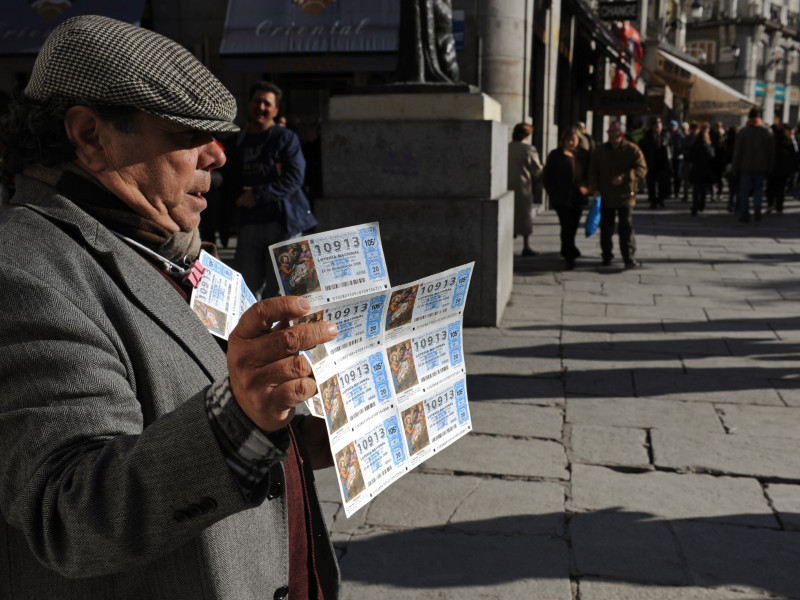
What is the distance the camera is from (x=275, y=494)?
145 centimetres

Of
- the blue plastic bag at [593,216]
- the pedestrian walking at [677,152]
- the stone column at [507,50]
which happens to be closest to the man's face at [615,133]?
the blue plastic bag at [593,216]

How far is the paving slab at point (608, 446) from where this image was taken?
162 inches

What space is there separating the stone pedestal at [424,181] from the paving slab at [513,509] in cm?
315

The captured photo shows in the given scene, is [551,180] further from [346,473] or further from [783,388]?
[346,473]

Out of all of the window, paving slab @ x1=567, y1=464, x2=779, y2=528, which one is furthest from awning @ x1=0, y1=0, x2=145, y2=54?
the window

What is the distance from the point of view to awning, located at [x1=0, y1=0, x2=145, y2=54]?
1350 centimetres

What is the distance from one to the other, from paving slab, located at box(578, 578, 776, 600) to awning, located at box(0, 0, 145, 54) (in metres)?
12.8

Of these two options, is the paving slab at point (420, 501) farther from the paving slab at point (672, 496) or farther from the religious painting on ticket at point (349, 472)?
the religious painting on ticket at point (349, 472)

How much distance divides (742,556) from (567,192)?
282 inches

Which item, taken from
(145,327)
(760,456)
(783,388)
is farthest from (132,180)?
(783,388)

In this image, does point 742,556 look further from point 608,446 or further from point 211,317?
point 211,317

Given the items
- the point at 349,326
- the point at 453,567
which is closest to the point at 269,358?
the point at 349,326

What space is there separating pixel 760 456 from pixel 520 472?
4.10ft

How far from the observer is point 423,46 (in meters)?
6.96
